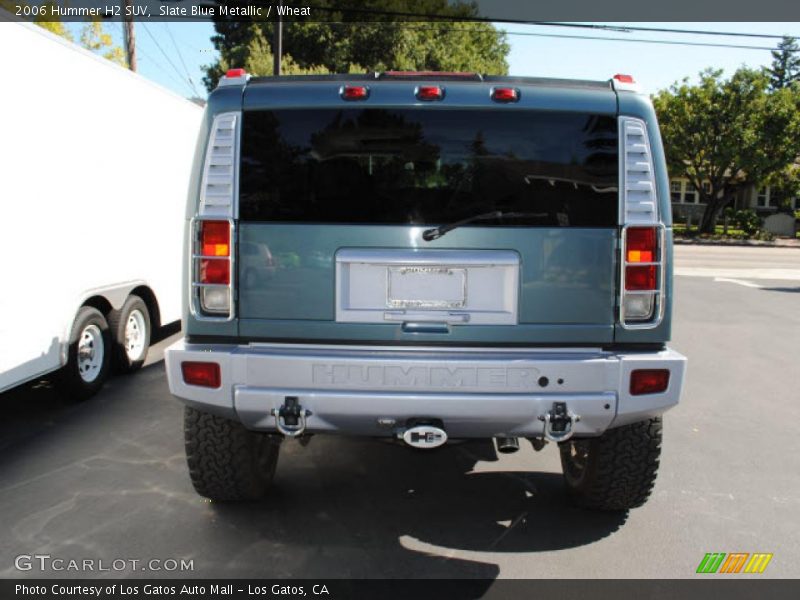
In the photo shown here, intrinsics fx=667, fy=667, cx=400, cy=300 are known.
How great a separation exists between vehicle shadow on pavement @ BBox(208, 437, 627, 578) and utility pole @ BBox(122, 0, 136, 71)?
15748 millimetres

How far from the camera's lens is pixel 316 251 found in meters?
2.88

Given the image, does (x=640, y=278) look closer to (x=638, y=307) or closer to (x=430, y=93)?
(x=638, y=307)

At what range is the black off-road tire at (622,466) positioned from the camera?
10.9 feet

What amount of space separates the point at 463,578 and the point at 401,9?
3150 cm

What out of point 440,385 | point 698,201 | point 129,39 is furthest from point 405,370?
point 698,201

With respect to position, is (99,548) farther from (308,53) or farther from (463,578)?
(308,53)

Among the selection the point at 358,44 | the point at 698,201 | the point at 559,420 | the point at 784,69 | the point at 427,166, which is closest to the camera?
the point at 559,420

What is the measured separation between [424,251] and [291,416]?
902 mm

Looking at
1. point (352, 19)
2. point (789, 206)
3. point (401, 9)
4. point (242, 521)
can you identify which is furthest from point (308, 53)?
point (789, 206)

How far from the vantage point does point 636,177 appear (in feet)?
9.46

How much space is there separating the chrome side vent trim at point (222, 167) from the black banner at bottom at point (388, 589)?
164 centimetres

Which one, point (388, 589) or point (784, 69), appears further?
point (784, 69)

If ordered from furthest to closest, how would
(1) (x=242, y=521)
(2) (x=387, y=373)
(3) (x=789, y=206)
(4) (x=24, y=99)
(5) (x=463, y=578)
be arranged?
1. (3) (x=789, y=206)
2. (4) (x=24, y=99)
3. (1) (x=242, y=521)
4. (5) (x=463, y=578)
5. (2) (x=387, y=373)

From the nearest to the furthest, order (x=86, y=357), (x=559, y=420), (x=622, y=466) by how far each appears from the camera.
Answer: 1. (x=559, y=420)
2. (x=622, y=466)
3. (x=86, y=357)
